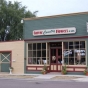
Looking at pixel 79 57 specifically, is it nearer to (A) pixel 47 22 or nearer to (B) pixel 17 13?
(A) pixel 47 22

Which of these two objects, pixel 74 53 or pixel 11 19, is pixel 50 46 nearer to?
pixel 74 53

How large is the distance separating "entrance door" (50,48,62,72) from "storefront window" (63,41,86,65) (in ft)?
4.17

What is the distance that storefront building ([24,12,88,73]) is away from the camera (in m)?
23.8

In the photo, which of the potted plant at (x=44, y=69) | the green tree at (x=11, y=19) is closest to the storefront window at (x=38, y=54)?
the potted plant at (x=44, y=69)

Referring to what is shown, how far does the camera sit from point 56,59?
2591 centimetres

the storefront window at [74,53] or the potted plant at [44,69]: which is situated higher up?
the storefront window at [74,53]

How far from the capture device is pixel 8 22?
45625mm

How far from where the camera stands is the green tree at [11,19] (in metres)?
44.5

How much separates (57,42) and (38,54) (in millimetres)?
2322

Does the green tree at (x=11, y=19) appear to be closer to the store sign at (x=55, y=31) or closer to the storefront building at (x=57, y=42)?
the storefront building at (x=57, y=42)

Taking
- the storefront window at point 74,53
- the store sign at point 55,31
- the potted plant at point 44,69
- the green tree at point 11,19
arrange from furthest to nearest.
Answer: the green tree at point 11,19 < the potted plant at point 44,69 < the store sign at point 55,31 < the storefront window at point 74,53

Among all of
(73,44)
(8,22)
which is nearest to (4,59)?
(73,44)

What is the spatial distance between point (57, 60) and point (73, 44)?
2.71 meters

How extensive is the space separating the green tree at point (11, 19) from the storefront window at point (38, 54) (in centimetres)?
1923
